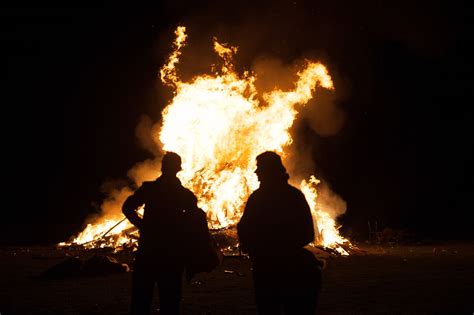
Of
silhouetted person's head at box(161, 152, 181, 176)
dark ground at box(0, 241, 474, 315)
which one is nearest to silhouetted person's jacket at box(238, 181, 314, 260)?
silhouetted person's head at box(161, 152, 181, 176)

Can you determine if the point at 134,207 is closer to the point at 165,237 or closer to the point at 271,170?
the point at 165,237

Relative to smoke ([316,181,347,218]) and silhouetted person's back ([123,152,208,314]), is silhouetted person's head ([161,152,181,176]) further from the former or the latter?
smoke ([316,181,347,218])

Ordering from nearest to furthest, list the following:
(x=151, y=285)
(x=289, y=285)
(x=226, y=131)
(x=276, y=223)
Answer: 1. (x=289, y=285)
2. (x=276, y=223)
3. (x=151, y=285)
4. (x=226, y=131)

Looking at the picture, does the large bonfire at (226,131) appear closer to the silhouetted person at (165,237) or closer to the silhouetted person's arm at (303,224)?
the silhouetted person at (165,237)

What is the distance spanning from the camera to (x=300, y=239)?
4.19 metres

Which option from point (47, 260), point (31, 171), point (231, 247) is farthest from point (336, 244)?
point (31, 171)

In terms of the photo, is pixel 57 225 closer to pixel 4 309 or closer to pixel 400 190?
pixel 400 190

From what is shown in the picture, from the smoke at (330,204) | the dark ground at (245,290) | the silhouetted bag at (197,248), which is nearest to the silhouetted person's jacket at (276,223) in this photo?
the silhouetted bag at (197,248)

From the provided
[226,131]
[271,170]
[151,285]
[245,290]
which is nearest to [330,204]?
[226,131]

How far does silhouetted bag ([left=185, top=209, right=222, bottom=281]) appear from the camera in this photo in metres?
4.75

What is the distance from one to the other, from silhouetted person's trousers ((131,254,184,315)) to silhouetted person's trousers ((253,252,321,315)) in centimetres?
87

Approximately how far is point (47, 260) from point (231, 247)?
606cm

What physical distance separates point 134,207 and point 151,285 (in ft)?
2.52

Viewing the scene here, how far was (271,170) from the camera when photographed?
14.1 ft
